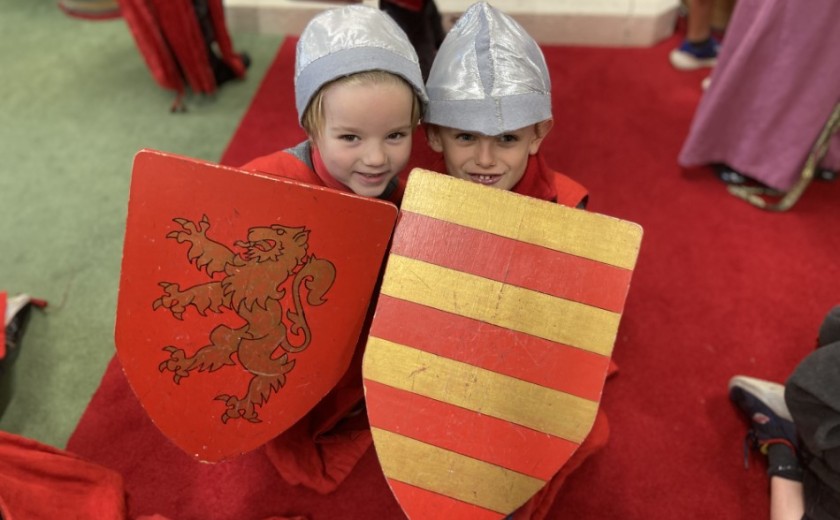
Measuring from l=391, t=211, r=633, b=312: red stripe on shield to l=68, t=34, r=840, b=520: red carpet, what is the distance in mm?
716

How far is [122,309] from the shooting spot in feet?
3.62

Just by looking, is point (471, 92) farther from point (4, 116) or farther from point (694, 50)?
point (4, 116)

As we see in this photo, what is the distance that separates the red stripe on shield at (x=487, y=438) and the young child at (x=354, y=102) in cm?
27

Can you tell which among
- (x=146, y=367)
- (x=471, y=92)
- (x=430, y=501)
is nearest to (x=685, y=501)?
(x=430, y=501)

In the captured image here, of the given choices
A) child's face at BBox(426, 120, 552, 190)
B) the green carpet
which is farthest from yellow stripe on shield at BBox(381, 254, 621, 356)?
the green carpet

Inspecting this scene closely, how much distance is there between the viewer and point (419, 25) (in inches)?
71.4

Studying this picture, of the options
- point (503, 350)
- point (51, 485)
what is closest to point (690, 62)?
point (503, 350)

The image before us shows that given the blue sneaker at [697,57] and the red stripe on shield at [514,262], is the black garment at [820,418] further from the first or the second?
the blue sneaker at [697,57]

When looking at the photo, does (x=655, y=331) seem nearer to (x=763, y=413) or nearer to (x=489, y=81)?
(x=763, y=413)

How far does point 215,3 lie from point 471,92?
5.42ft

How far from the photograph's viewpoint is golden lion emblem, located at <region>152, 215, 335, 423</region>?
42.6 inches

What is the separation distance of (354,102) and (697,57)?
2144 mm

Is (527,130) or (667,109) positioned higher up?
(527,130)

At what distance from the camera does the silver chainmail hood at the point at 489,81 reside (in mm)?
1164
